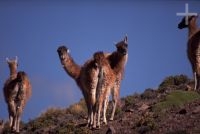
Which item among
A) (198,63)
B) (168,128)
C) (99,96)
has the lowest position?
(168,128)

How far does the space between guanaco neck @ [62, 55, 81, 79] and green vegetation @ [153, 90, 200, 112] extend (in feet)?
10.7

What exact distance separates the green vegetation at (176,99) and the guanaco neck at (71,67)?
10.7 feet

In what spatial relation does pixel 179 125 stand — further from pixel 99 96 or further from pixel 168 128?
pixel 99 96

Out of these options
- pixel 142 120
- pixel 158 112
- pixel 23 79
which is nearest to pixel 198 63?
pixel 158 112

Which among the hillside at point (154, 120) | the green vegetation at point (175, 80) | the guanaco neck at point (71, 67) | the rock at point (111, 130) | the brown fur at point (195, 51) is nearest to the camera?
the hillside at point (154, 120)

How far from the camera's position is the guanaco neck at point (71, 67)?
2091 centimetres

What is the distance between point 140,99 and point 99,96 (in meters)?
8.81

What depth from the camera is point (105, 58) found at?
19578 millimetres

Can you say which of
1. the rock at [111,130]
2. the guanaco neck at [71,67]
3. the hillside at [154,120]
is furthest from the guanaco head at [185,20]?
the rock at [111,130]

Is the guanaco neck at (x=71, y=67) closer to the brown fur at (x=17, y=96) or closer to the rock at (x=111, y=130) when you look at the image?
the brown fur at (x=17, y=96)

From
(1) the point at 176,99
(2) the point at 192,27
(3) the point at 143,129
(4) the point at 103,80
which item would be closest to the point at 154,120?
(3) the point at 143,129

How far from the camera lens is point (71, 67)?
69.2 feet

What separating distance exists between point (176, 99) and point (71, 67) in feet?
14.9

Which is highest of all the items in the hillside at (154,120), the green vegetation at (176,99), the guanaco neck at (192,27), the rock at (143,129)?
the guanaco neck at (192,27)
